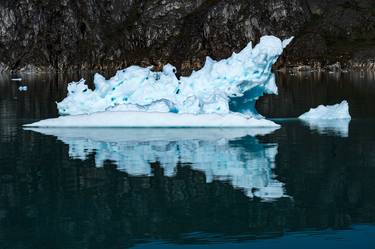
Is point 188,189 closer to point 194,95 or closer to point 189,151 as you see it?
point 189,151

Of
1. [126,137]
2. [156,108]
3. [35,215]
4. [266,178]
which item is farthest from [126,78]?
[35,215]

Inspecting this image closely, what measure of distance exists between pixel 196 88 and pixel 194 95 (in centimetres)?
179

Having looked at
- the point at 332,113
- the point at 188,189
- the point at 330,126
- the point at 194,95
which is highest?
the point at 194,95

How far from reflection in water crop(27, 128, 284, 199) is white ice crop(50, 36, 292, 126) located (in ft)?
9.35

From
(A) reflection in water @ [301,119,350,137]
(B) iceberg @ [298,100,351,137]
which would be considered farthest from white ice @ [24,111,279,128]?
(B) iceberg @ [298,100,351,137]

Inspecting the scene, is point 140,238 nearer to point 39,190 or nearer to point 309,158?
point 39,190

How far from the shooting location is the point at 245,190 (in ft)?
94.2

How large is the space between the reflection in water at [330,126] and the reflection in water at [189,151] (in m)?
4.31

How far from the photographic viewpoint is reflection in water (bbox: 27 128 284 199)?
3192 centimetres

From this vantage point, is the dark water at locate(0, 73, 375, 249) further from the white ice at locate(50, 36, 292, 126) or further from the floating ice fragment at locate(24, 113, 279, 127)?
the white ice at locate(50, 36, 292, 126)

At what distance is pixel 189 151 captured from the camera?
132 ft

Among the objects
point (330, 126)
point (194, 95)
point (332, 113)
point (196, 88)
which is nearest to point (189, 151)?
point (194, 95)

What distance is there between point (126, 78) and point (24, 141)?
51.7ft

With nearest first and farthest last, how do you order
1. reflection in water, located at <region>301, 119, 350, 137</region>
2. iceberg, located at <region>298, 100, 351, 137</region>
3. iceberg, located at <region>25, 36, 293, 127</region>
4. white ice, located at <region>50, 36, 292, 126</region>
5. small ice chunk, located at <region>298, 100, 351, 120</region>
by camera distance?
reflection in water, located at <region>301, 119, 350, 137</region> → iceberg, located at <region>25, 36, 293, 127</region> → white ice, located at <region>50, 36, 292, 126</region> → iceberg, located at <region>298, 100, 351, 137</region> → small ice chunk, located at <region>298, 100, 351, 120</region>
